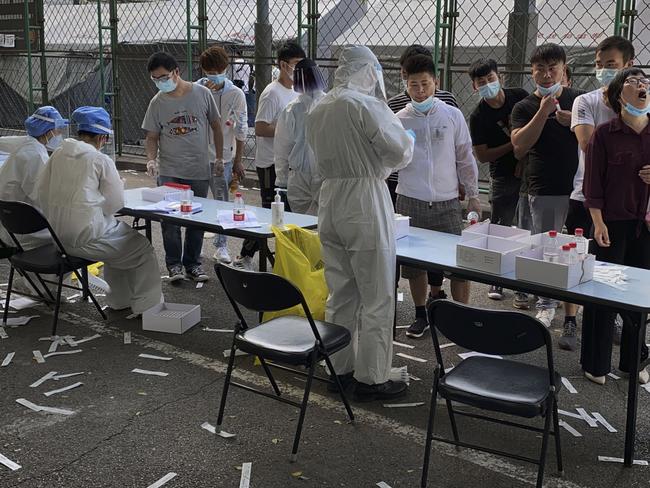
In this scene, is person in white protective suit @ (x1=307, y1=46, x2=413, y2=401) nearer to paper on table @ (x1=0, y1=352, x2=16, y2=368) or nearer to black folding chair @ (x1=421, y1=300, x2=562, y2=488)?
black folding chair @ (x1=421, y1=300, x2=562, y2=488)

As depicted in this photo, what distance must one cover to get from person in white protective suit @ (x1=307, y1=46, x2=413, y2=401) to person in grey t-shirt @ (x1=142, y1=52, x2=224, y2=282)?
2.35m

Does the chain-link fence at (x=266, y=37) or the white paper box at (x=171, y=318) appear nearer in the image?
the white paper box at (x=171, y=318)

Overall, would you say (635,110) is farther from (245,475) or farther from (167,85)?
(167,85)

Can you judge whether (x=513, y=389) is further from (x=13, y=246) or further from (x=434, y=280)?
(x=13, y=246)

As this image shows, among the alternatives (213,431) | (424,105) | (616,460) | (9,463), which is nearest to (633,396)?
(616,460)

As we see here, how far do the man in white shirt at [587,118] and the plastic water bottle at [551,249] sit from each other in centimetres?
98

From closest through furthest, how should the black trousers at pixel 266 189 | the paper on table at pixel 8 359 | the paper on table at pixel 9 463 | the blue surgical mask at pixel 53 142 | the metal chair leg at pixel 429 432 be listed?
1. the metal chair leg at pixel 429 432
2. the paper on table at pixel 9 463
3. the paper on table at pixel 8 359
4. the blue surgical mask at pixel 53 142
5. the black trousers at pixel 266 189

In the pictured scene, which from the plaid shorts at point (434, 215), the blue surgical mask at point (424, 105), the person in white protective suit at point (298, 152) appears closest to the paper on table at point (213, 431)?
the plaid shorts at point (434, 215)

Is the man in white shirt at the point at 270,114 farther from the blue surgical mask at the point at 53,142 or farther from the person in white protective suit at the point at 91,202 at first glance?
the blue surgical mask at the point at 53,142

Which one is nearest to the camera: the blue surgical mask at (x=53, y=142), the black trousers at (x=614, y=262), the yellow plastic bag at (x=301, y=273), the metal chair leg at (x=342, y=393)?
the metal chair leg at (x=342, y=393)

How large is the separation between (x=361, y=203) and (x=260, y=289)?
0.71 m

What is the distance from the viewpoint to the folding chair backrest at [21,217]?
4980 mm

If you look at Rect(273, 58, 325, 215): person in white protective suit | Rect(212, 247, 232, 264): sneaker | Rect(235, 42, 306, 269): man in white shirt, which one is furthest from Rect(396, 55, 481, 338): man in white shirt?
Rect(212, 247, 232, 264): sneaker

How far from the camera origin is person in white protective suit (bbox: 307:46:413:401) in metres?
3.85
